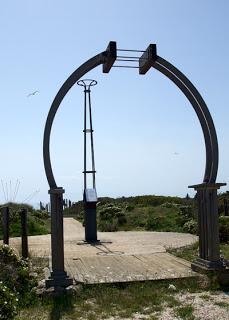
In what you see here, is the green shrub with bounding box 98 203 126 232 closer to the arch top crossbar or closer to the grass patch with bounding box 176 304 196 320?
the arch top crossbar

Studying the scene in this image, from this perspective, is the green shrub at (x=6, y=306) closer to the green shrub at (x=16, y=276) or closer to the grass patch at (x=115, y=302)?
the grass patch at (x=115, y=302)

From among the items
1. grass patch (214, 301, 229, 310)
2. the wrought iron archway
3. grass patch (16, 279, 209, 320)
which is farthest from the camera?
the wrought iron archway

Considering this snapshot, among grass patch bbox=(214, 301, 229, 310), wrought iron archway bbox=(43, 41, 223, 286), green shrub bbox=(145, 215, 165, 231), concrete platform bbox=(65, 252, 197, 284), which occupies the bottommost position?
grass patch bbox=(214, 301, 229, 310)

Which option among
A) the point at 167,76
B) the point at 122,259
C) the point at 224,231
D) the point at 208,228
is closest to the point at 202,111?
the point at 167,76

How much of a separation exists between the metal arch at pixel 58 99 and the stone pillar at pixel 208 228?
264cm

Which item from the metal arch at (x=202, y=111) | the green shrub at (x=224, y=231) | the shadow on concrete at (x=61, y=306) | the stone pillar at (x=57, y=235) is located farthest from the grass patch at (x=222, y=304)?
the green shrub at (x=224, y=231)

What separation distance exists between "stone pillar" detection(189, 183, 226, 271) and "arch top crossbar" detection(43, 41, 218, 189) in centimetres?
20

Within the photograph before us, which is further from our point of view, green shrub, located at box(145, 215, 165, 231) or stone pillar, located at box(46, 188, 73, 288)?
green shrub, located at box(145, 215, 165, 231)

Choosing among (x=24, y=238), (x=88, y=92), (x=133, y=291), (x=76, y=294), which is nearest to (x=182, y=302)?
(x=133, y=291)

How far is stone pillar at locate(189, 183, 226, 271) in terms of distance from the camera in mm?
8508

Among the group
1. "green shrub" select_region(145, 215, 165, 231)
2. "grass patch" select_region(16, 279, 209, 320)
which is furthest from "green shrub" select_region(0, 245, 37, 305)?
"green shrub" select_region(145, 215, 165, 231)

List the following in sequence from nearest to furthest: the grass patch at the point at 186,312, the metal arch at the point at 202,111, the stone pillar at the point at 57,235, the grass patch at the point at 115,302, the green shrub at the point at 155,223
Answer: the grass patch at the point at 186,312
the grass patch at the point at 115,302
the stone pillar at the point at 57,235
the metal arch at the point at 202,111
the green shrub at the point at 155,223

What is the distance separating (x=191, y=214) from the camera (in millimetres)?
20594

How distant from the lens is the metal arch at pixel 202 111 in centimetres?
860
